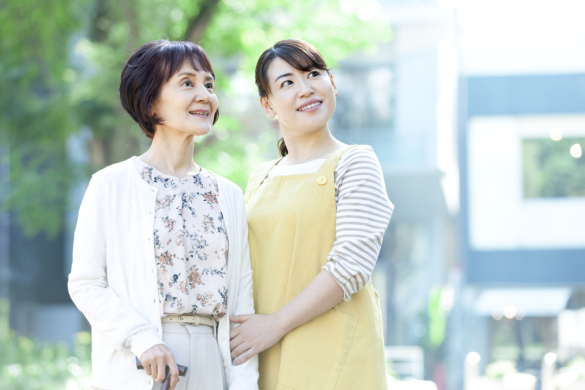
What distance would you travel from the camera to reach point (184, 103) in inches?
69.2

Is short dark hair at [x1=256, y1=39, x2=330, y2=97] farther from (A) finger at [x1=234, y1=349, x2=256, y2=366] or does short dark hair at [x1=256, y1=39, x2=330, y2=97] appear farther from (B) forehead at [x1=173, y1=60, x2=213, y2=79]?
A: (A) finger at [x1=234, y1=349, x2=256, y2=366]

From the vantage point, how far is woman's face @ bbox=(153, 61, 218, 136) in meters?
1.76

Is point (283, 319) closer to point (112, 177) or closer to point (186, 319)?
point (186, 319)

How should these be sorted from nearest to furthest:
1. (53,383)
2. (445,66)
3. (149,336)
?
(149,336)
(53,383)
(445,66)

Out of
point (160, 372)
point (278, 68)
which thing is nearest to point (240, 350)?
point (160, 372)

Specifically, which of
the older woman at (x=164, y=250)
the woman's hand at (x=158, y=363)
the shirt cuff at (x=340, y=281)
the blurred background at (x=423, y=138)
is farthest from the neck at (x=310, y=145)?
the blurred background at (x=423, y=138)

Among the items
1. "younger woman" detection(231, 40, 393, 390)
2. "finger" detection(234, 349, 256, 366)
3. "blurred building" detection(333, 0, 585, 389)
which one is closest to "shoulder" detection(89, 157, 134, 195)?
"younger woman" detection(231, 40, 393, 390)

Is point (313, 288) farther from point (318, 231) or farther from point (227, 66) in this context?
point (227, 66)

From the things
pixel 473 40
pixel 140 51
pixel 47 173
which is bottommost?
pixel 140 51

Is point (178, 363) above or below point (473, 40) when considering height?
below

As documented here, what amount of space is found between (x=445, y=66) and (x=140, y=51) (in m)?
5.97

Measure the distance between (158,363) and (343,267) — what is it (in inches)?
17.9

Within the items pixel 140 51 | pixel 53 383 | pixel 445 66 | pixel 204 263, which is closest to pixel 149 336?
pixel 204 263

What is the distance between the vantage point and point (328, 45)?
21.7 ft
